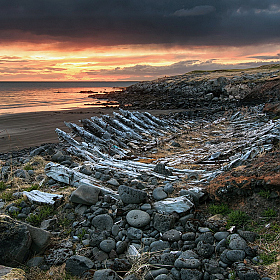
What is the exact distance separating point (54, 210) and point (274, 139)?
6838 millimetres

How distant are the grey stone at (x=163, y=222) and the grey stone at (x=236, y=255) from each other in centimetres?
114

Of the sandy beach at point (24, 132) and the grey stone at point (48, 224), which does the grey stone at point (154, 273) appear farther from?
the sandy beach at point (24, 132)

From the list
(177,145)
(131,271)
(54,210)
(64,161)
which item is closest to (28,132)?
(64,161)

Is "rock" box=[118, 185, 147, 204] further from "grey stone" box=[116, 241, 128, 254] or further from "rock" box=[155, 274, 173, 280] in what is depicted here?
"rock" box=[155, 274, 173, 280]

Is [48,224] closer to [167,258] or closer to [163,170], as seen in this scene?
[167,258]

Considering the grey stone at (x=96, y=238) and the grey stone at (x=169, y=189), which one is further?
the grey stone at (x=169, y=189)

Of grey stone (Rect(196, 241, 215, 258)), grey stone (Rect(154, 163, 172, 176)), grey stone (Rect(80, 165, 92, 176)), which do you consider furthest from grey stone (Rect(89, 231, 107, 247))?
grey stone (Rect(154, 163, 172, 176))

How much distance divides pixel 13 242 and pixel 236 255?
330 centimetres

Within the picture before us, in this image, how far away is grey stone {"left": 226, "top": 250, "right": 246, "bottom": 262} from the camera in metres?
3.27

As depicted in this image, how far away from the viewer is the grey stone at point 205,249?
11.4 feet

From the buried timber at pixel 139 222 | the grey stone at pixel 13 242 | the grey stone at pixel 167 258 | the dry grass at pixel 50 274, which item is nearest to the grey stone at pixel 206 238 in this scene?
the buried timber at pixel 139 222

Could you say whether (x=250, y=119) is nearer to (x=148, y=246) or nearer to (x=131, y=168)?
(x=131, y=168)

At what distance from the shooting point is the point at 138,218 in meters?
4.41

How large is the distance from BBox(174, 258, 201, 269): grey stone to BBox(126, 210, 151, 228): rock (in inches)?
43.3
